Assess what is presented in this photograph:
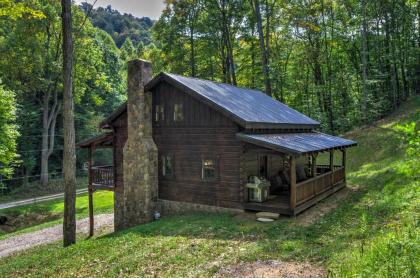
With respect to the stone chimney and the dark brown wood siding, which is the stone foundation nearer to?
the dark brown wood siding

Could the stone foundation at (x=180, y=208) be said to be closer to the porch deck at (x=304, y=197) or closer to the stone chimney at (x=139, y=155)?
the stone chimney at (x=139, y=155)

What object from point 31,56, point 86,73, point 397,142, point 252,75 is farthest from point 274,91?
point 31,56

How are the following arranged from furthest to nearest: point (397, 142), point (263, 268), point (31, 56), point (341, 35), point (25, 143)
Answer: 1. point (25, 143)
2. point (341, 35)
3. point (31, 56)
4. point (397, 142)
5. point (263, 268)

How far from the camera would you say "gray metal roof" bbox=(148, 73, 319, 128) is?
14.1m

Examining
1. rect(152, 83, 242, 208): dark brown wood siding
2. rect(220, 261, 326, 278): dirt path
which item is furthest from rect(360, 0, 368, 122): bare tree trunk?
rect(220, 261, 326, 278): dirt path

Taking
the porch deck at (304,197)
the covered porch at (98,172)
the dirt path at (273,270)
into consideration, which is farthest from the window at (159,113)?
the dirt path at (273,270)

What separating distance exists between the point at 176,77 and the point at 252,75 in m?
22.2

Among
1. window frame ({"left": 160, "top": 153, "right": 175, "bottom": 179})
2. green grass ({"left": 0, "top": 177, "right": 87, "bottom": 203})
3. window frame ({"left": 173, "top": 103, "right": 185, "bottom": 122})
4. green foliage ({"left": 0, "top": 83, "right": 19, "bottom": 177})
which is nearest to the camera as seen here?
window frame ({"left": 173, "top": 103, "right": 185, "bottom": 122})

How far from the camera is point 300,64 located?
37031 mm

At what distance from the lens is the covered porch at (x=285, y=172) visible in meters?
12.8

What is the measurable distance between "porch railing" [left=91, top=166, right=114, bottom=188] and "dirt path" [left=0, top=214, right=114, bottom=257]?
2527mm

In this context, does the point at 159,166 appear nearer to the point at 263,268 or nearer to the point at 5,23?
the point at 263,268

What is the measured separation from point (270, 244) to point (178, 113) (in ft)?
27.7

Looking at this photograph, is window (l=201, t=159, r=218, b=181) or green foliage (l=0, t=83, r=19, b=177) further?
green foliage (l=0, t=83, r=19, b=177)
